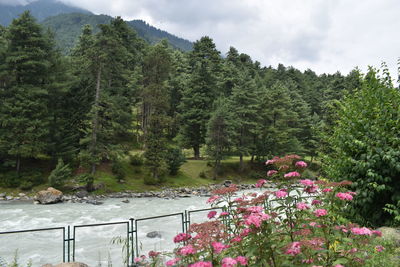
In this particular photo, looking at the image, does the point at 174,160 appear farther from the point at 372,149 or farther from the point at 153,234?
the point at 372,149

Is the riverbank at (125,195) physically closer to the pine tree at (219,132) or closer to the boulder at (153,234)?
the pine tree at (219,132)

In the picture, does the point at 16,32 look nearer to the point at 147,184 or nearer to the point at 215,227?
the point at 147,184

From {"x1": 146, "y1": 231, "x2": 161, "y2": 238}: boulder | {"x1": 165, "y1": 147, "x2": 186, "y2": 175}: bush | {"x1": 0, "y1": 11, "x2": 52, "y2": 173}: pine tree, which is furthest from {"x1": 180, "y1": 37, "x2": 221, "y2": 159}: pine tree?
{"x1": 146, "y1": 231, "x2": 161, "y2": 238}: boulder

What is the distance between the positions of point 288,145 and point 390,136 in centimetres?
A: 3676

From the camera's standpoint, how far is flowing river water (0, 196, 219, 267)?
10.3 meters

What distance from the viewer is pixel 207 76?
46.1m

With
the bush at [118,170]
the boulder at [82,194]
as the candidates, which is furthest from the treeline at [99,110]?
the boulder at [82,194]

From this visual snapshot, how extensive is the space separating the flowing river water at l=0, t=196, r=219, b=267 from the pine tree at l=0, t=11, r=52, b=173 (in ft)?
22.6

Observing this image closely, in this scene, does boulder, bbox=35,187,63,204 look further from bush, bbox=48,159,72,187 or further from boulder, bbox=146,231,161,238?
boulder, bbox=146,231,161,238

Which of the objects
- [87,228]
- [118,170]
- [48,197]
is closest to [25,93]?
[48,197]

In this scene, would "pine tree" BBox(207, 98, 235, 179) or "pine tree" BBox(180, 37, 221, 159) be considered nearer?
"pine tree" BBox(207, 98, 235, 179)

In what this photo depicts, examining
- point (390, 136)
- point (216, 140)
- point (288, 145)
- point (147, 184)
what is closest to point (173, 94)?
point (216, 140)

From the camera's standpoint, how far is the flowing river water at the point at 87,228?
33.7 ft

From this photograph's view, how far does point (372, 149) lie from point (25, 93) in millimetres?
29514
